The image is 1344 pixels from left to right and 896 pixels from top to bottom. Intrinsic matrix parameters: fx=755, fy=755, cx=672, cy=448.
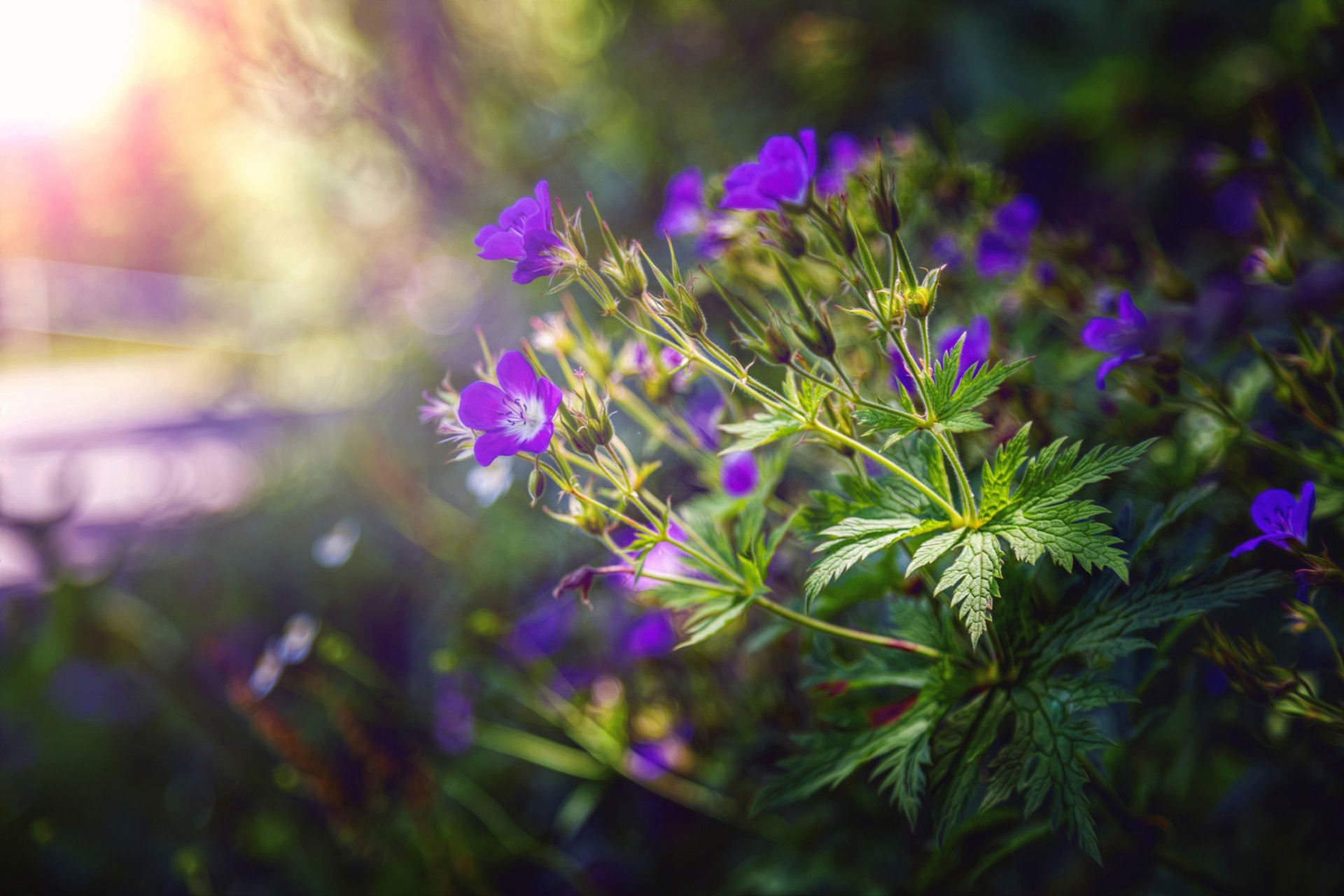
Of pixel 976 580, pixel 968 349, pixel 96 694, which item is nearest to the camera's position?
pixel 976 580

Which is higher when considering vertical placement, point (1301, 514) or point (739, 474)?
point (1301, 514)

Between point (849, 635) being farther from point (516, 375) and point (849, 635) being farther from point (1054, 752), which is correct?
point (516, 375)

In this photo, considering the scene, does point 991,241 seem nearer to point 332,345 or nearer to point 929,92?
point 929,92

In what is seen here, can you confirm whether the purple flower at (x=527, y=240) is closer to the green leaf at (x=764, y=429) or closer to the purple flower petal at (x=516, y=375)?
the purple flower petal at (x=516, y=375)

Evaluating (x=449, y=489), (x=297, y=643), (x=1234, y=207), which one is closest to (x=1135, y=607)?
(x=297, y=643)

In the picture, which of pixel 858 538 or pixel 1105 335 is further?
pixel 1105 335

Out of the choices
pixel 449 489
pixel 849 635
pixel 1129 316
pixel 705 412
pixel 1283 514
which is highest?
pixel 1129 316

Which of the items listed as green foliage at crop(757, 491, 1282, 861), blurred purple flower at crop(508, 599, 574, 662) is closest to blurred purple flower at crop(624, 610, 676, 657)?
blurred purple flower at crop(508, 599, 574, 662)

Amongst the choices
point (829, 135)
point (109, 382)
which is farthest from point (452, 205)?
point (109, 382)
